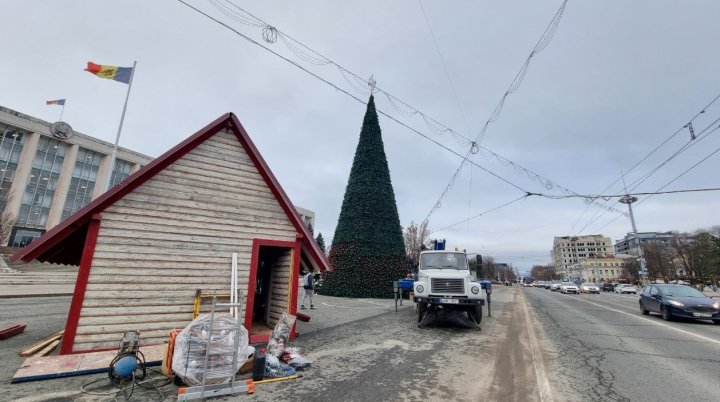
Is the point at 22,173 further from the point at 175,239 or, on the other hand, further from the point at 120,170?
the point at 175,239

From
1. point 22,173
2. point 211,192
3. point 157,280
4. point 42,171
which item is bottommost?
point 157,280

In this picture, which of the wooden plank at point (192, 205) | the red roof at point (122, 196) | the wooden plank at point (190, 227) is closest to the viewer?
the red roof at point (122, 196)

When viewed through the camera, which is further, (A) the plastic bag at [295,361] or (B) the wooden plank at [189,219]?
(B) the wooden plank at [189,219]

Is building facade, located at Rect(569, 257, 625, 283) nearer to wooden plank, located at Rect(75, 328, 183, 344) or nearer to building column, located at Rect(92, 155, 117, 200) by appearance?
wooden plank, located at Rect(75, 328, 183, 344)

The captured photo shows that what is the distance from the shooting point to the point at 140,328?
6.64 meters

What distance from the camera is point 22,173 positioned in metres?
42.0

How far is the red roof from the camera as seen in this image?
6.30 m

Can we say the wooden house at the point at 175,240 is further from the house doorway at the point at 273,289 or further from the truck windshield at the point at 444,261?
Answer: the truck windshield at the point at 444,261

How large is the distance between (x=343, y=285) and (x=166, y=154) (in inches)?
566

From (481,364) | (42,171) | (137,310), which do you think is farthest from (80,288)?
(42,171)

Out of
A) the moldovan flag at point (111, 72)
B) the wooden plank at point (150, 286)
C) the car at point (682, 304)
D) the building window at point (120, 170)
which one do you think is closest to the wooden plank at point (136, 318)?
the wooden plank at point (150, 286)

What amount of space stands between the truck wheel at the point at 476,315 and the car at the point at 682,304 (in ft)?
27.3

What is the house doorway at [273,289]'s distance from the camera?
891 centimetres

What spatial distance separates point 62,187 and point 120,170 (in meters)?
7.73
